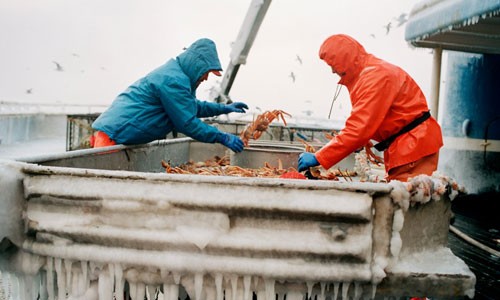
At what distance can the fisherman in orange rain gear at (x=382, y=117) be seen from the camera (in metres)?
2.73

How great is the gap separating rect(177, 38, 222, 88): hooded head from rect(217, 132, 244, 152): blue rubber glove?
0.74 meters

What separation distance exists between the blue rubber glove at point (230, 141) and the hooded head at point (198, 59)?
74 cm

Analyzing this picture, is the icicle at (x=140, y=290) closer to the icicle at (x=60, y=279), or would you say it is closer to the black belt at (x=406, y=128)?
the icicle at (x=60, y=279)

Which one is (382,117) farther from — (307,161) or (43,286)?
(43,286)

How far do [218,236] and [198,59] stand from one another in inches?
117

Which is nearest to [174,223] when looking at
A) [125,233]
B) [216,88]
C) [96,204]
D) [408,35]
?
[125,233]

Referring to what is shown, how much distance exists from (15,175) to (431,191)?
1934mm

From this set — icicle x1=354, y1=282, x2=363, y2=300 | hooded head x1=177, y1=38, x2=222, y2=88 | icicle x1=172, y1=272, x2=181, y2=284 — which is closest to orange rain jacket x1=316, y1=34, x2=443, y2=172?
icicle x1=354, y1=282, x2=363, y2=300

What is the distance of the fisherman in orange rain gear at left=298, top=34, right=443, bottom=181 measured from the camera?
108 inches

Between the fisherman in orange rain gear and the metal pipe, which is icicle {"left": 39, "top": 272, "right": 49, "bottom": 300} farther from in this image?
the metal pipe

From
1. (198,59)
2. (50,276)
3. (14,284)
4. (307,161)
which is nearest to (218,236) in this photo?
(50,276)

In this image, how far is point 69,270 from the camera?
5.96 ft

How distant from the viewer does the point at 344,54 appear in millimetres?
3109

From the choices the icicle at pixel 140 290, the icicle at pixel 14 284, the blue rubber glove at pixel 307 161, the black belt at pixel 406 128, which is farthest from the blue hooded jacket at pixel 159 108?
the icicle at pixel 140 290
